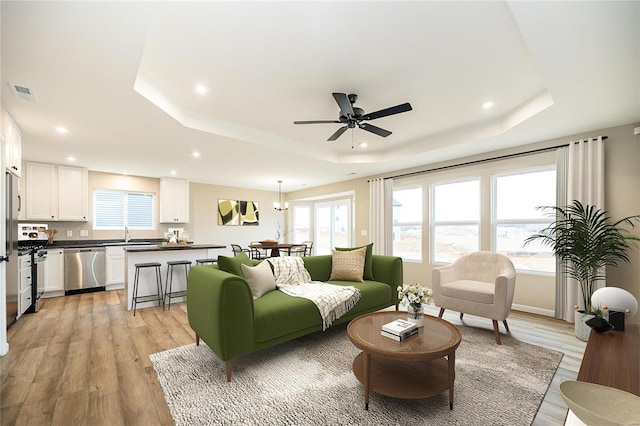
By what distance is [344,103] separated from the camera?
262 centimetres

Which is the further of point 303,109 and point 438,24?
point 303,109

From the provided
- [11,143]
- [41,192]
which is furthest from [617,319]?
[41,192]

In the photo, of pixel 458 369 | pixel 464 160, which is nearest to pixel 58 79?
pixel 458 369

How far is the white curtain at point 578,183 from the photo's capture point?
341 centimetres

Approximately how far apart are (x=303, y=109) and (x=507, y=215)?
3.54 meters

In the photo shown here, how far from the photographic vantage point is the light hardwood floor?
1853 millimetres

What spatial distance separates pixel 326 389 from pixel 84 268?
215 inches

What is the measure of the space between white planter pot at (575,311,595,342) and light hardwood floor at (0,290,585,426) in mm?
89

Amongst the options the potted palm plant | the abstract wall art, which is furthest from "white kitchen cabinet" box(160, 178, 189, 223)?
the potted palm plant

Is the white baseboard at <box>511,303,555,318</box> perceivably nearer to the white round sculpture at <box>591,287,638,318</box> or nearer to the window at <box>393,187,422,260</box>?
the white round sculpture at <box>591,287,638,318</box>

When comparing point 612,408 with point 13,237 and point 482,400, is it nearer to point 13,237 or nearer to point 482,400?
point 482,400

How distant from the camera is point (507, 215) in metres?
4.35

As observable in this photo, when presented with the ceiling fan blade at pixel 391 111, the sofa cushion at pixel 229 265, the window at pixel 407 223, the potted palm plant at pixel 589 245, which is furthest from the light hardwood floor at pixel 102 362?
the ceiling fan blade at pixel 391 111

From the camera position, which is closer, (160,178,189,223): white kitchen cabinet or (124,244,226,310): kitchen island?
(124,244,226,310): kitchen island
